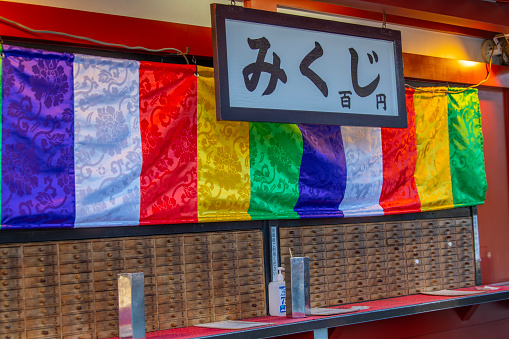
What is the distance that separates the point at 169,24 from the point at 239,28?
21.6 inches

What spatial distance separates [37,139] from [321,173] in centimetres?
189

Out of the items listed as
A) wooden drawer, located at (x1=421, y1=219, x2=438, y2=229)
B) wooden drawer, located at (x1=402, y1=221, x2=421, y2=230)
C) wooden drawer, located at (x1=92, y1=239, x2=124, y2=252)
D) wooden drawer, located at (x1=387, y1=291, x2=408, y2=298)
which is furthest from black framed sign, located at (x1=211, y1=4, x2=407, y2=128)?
wooden drawer, located at (x1=387, y1=291, x2=408, y2=298)

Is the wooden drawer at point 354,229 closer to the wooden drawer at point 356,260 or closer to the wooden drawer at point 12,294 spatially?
the wooden drawer at point 356,260

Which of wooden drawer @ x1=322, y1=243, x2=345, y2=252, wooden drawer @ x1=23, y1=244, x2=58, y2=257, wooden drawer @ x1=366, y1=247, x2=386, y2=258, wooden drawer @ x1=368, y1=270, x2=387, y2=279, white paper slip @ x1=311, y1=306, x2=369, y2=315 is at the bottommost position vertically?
white paper slip @ x1=311, y1=306, x2=369, y2=315

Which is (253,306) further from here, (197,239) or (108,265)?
(108,265)

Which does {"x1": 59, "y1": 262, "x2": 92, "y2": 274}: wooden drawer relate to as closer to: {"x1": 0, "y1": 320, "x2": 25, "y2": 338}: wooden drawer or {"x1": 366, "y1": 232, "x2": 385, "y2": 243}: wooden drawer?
{"x1": 0, "y1": 320, "x2": 25, "y2": 338}: wooden drawer

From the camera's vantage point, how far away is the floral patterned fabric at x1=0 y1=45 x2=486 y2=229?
3215mm

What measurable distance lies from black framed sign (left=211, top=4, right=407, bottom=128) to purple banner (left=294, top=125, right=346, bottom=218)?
466mm

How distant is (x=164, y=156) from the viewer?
362 cm

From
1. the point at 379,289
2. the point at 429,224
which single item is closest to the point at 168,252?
the point at 379,289

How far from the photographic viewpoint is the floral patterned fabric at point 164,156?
321 cm

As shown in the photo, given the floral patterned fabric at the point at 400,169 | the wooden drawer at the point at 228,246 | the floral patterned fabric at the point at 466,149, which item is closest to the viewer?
the wooden drawer at the point at 228,246

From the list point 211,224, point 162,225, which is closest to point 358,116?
point 211,224

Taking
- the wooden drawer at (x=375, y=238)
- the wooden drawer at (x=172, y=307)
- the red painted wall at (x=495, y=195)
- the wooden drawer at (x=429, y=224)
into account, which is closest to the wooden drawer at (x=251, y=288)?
the wooden drawer at (x=172, y=307)
